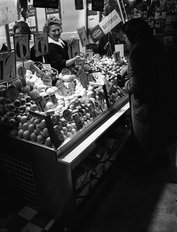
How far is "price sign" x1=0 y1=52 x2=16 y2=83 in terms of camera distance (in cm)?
211

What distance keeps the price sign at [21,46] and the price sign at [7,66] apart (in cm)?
18

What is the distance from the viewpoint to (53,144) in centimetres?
192

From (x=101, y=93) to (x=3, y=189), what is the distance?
1481mm

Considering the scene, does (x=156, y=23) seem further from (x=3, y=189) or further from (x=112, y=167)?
(x=3, y=189)

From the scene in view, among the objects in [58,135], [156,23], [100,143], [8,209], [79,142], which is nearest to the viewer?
[58,135]

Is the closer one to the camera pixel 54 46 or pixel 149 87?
pixel 149 87

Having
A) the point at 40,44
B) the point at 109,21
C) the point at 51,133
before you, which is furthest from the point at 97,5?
the point at 51,133

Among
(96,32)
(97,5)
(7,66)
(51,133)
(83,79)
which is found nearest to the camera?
(51,133)

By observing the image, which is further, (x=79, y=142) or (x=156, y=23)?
(x=156, y=23)

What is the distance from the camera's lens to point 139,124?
269 centimetres

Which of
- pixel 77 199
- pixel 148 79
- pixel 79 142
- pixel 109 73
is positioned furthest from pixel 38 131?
pixel 109 73

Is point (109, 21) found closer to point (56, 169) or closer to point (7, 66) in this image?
point (7, 66)

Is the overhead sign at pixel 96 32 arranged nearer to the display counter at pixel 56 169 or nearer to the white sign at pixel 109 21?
the white sign at pixel 109 21

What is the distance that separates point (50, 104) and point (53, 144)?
474 millimetres
